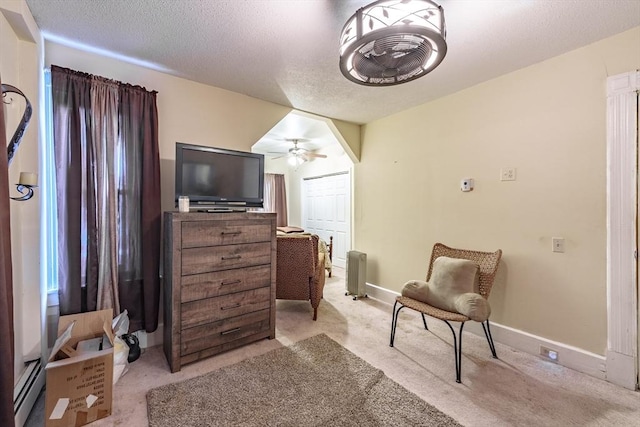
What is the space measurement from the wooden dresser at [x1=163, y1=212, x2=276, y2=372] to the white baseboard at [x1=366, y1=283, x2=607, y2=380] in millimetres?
2042

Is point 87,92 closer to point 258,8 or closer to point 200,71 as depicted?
point 200,71

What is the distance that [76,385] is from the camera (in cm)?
146

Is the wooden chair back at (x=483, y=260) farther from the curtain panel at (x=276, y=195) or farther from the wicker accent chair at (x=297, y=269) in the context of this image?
the curtain panel at (x=276, y=195)

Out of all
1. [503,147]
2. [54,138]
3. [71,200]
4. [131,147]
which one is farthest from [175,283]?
[503,147]

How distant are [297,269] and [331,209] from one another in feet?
8.97

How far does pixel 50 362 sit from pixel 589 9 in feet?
12.2

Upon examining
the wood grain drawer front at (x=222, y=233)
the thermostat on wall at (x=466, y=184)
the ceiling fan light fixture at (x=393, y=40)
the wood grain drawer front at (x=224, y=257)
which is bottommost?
the wood grain drawer front at (x=224, y=257)

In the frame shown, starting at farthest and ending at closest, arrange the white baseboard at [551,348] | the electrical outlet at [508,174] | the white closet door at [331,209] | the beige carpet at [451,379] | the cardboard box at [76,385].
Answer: the white closet door at [331,209]
the electrical outlet at [508,174]
the white baseboard at [551,348]
the beige carpet at [451,379]
the cardboard box at [76,385]

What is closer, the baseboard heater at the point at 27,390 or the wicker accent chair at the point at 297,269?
the baseboard heater at the point at 27,390

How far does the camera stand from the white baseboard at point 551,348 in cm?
189

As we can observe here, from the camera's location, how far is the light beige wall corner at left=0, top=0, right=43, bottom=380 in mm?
1587

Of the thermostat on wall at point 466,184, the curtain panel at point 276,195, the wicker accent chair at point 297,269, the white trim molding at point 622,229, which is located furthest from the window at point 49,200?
the curtain panel at point 276,195

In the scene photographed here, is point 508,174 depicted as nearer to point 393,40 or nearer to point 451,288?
point 451,288

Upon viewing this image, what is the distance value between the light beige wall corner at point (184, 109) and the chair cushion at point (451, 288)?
2259 mm
